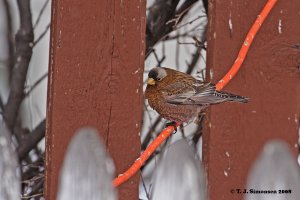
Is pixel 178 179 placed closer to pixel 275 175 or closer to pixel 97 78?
pixel 275 175

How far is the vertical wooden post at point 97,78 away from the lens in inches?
103

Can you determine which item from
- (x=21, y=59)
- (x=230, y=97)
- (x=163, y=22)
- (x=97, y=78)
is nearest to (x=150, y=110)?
(x=163, y=22)

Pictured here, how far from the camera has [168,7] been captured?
12.4 feet

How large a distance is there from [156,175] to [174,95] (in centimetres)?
154

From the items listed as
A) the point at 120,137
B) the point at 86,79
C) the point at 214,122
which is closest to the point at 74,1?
the point at 86,79

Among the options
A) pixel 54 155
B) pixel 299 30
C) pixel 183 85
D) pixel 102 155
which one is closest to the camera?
pixel 102 155

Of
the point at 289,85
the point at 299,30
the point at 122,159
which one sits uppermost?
the point at 299,30

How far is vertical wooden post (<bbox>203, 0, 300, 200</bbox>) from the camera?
287 centimetres

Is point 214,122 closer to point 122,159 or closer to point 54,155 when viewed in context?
point 122,159

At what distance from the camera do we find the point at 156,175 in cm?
190

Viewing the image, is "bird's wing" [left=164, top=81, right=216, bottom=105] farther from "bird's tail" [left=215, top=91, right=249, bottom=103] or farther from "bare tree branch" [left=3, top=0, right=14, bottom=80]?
"bare tree branch" [left=3, top=0, right=14, bottom=80]

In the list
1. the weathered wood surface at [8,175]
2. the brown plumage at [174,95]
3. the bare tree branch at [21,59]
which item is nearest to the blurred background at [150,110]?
the bare tree branch at [21,59]

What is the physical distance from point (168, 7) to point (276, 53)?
3.02ft

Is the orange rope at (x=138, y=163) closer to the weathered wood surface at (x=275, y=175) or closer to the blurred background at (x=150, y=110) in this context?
the blurred background at (x=150, y=110)
